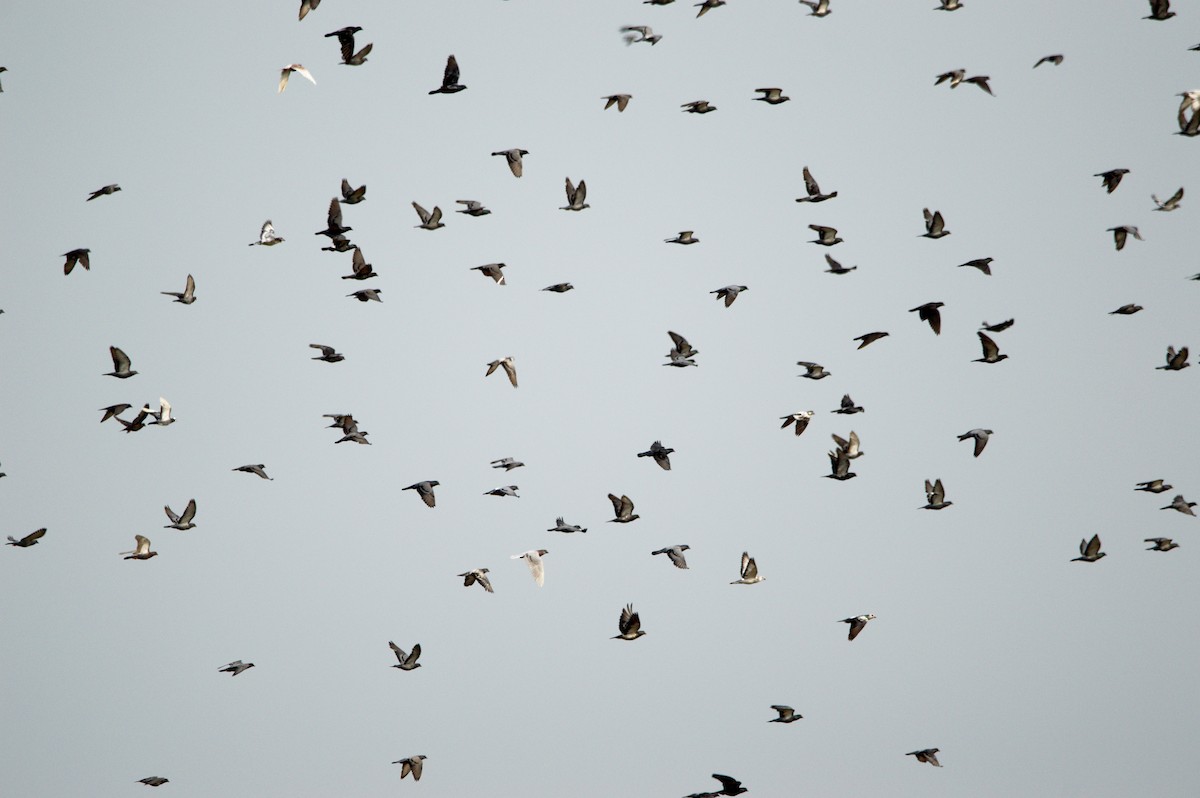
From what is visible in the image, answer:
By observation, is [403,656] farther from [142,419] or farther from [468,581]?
[142,419]

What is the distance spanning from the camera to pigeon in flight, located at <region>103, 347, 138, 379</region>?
56.6 metres

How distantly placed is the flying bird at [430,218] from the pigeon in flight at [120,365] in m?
11.0

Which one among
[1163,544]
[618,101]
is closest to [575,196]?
[618,101]

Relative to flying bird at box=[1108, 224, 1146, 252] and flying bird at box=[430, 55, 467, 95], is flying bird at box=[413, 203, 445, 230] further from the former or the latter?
flying bird at box=[1108, 224, 1146, 252]

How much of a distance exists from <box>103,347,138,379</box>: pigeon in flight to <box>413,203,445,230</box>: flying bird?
11.0 metres

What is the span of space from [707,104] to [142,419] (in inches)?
868

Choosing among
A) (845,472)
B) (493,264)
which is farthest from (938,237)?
(493,264)

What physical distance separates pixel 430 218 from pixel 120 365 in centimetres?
1190

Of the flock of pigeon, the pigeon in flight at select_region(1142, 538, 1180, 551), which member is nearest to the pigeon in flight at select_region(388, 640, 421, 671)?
the flock of pigeon

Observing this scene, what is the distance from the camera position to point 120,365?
57.7 metres

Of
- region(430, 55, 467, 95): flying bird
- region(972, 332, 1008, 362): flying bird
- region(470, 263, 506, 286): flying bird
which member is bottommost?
region(972, 332, 1008, 362): flying bird

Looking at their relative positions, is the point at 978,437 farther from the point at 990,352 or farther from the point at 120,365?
the point at 120,365

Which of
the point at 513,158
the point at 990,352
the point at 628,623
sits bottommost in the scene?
the point at 628,623

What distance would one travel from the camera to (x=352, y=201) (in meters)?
55.9
